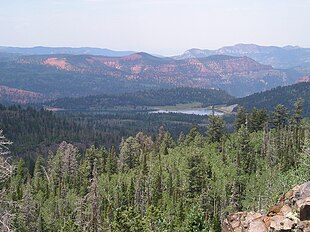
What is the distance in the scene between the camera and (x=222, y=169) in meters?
107

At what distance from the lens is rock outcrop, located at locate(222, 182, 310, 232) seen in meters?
28.5

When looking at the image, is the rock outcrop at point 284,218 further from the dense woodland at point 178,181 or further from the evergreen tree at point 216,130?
the evergreen tree at point 216,130

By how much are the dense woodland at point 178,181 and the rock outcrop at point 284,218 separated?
2792cm

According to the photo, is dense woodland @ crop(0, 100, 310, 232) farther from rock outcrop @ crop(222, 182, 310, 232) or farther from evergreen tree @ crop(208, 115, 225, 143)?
rock outcrop @ crop(222, 182, 310, 232)

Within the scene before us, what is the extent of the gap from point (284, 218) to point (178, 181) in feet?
251

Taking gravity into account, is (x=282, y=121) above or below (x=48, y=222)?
above

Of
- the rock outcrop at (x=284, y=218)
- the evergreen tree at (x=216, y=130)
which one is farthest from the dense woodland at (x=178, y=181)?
the rock outcrop at (x=284, y=218)

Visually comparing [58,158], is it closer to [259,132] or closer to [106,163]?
[106,163]

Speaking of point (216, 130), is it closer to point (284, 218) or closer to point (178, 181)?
point (178, 181)

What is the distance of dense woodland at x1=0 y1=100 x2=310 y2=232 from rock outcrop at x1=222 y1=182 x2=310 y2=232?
27924 mm

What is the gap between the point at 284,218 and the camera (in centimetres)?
2988

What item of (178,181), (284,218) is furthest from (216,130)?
(284,218)

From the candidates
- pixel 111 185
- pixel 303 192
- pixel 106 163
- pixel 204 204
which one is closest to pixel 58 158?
pixel 106 163

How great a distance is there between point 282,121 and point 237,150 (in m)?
28.9
